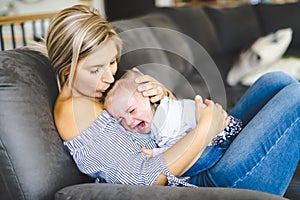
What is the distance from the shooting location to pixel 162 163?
1.29 meters

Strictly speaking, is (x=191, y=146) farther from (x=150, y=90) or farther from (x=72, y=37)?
(x=72, y=37)

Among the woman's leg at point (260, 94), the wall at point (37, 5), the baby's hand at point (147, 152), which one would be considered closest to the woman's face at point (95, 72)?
the baby's hand at point (147, 152)

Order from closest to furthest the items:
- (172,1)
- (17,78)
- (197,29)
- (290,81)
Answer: (17,78)
(290,81)
(197,29)
(172,1)

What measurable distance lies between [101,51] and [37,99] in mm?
229

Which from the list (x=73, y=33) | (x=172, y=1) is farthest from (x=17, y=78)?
(x=172, y=1)

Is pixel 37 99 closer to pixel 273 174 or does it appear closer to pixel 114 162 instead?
pixel 114 162

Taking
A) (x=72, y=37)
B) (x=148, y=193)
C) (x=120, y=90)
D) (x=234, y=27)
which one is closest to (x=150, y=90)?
(x=120, y=90)

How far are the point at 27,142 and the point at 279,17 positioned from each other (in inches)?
110

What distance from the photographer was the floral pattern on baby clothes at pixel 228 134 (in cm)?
151

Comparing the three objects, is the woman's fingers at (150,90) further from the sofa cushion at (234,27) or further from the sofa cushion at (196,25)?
the sofa cushion at (234,27)

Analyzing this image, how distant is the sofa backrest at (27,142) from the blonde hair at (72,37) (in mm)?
90

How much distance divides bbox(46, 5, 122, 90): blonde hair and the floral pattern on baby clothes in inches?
18.9

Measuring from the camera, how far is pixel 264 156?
131 cm

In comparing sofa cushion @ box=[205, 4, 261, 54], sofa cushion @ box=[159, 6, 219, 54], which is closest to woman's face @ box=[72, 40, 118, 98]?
sofa cushion @ box=[159, 6, 219, 54]
